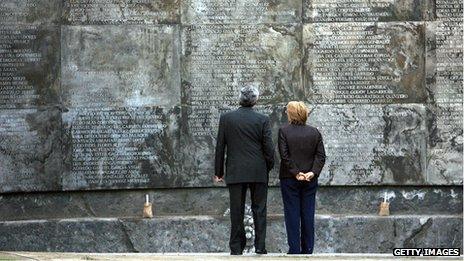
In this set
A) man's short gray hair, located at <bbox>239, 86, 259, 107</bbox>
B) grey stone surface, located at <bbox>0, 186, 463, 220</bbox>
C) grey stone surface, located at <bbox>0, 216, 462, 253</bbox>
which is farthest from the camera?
grey stone surface, located at <bbox>0, 186, 463, 220</bbox>

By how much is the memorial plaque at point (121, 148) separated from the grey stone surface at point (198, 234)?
521mm

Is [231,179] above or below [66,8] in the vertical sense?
below

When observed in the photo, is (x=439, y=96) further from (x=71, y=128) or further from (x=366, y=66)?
(x=71, y=128)

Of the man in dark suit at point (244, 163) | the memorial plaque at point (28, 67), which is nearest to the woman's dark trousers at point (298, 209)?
the man in dark suit at point (244, 163)

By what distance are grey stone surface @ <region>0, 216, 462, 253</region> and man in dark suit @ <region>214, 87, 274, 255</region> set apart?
9.49 feet

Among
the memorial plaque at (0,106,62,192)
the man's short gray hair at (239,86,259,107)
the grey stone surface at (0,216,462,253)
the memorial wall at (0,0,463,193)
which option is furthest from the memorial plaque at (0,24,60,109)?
the man's short gray hair at (239,86,259,107)

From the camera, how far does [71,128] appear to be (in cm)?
1756

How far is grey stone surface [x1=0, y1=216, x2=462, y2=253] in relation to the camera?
57.4 ft

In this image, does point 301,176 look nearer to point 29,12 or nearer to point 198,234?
point 198,234

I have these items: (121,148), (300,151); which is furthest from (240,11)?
(300,151)

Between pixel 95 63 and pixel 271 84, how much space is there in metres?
2.22

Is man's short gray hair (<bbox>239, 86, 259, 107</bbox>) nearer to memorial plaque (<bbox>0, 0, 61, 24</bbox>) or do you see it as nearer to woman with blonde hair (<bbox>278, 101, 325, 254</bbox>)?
woman with blonde hair (<bbox>278, 101, 325, 254</bbox>)

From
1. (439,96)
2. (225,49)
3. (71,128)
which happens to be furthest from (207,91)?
(439,96)

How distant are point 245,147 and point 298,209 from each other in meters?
0.92
